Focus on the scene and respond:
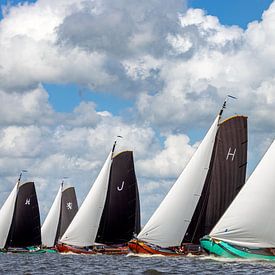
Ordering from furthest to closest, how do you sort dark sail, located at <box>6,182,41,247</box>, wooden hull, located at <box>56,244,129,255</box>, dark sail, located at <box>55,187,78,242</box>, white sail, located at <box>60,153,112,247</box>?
dark sail, located at <box>55,187,78,242</box> < dark sail, located at <box>6,182,41,247</box> < white sail, located at <box>60,153,112,247</box> < wooden hull, located at <box>56,244,129,255</box>

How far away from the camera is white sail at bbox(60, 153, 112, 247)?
100625 millimetres

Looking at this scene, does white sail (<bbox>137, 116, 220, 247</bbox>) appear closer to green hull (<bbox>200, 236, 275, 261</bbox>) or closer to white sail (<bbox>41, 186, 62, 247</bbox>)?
green hull (<bbox>200, 236, 275, 261</bbox>)

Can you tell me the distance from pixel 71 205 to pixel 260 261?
77457mm

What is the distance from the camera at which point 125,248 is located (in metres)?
99.4

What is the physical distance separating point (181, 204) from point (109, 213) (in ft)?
77.1

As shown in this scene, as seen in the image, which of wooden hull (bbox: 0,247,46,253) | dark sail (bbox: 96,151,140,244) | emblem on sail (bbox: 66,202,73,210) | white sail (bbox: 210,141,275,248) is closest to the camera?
white sail (bbox: 210,141,275,248)

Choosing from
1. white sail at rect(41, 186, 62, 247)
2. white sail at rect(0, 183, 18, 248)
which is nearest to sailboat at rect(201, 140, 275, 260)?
white sail at rect(0, 183, 18, 248)

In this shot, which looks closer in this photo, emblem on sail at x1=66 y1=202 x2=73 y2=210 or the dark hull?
the dark hull

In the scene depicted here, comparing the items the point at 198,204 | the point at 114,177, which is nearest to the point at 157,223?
the point at 198,204

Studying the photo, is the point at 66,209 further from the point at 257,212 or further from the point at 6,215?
the point at 257,212

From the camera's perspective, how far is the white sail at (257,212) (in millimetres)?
60906

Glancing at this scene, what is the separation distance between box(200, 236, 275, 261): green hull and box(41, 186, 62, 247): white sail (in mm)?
75108

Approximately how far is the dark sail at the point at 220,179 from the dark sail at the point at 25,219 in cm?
4542

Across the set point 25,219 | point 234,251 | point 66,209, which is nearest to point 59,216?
point 66,209
